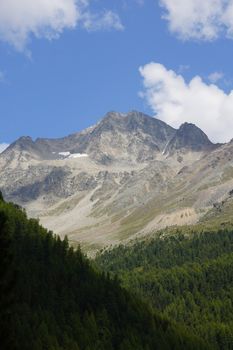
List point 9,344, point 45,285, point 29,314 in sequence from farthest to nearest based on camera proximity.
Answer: point 45,285 < point 29,314 < point 9,344

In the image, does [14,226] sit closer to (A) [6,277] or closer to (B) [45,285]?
(B) [45,285]

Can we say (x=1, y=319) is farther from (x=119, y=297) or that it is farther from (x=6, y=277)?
(x=119, y=297)

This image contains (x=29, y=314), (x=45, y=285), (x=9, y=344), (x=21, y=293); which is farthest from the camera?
(x=45, y=285)

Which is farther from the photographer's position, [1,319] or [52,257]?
[52,257]

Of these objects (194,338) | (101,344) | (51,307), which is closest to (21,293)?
(51,307)

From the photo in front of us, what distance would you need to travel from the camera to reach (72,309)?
516ft

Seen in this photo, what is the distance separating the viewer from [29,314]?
132875 millimetres

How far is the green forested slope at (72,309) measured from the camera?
13188cm

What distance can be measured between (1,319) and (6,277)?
9.83 feet

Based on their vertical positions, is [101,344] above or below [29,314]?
below

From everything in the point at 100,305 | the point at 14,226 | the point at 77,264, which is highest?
the point at 14,226

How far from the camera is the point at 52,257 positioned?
18525cm

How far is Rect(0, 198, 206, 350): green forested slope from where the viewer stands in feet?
433

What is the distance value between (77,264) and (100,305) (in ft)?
80.2
